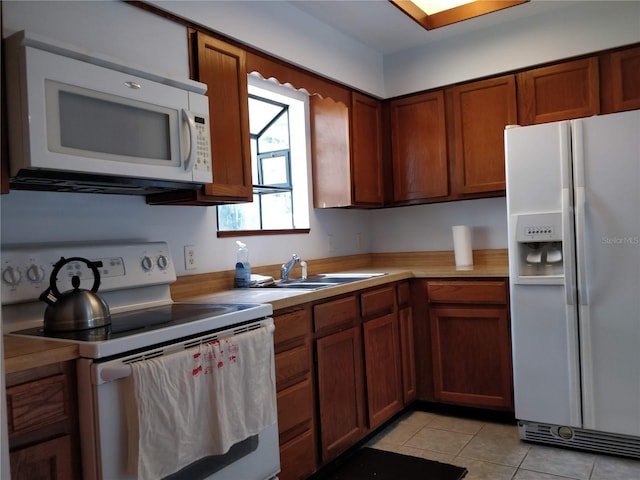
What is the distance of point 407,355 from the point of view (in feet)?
10.2

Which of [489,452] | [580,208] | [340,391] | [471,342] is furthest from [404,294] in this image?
[580,208]

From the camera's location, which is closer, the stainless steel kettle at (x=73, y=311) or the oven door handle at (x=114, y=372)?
the oven door handle at (x=114, y=372)

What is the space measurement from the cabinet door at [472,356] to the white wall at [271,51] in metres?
0.70

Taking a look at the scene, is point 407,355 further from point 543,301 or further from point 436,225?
point 436,225

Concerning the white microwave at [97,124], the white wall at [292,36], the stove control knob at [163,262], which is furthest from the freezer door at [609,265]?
the stove control knob at [163,262]

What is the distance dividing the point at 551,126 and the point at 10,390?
2.45 m

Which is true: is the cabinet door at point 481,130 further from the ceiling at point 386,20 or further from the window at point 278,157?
the window at point 278,157

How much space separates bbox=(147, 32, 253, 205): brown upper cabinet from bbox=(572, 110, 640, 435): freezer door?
157cm

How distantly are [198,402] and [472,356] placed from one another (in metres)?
1.90

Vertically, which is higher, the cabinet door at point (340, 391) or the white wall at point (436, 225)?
the white wall at point (436, 225)

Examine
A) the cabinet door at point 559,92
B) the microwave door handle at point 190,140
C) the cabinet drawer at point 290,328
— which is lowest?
the cabinet drawer at point 290,328

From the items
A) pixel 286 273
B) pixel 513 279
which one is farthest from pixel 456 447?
pixel 286 273

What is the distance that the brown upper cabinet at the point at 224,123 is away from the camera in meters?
2.21

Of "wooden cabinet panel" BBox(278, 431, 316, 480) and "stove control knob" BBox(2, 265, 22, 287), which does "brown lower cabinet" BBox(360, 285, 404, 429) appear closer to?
"wooden cabinet panel" BBox(278, 431, 316, 480)
